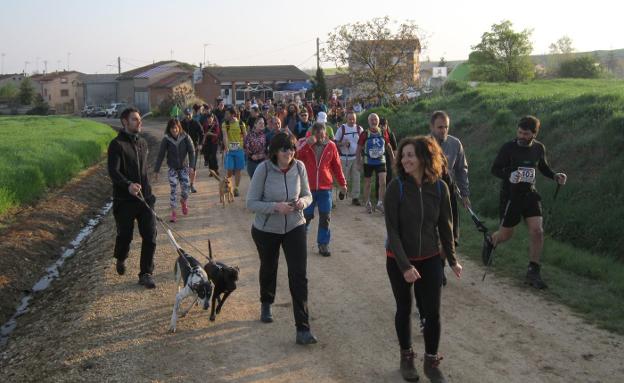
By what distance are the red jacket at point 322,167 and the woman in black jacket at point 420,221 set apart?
392 cm

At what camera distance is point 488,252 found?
8227 mm

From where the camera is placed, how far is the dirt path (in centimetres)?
547

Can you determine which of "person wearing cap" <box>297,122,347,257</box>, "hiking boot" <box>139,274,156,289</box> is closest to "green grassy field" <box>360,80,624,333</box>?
"person wearing cap" <box>297,122,347,257</box>

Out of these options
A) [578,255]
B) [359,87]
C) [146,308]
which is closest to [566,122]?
[578,255]

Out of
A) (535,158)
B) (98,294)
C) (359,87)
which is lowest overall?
(98,294)

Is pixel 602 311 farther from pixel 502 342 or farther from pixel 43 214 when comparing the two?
pixel 43 214

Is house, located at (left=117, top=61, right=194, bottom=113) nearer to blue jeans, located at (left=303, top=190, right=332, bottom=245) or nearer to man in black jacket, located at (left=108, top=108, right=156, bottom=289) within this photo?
blue jeans, located at (left=303, top=190, right=332, bottom=245)

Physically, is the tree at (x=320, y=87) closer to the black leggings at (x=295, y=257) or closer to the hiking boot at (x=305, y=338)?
the black leggings at (x=295, y=257)

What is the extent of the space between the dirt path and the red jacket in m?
1.09

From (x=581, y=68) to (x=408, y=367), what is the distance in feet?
198

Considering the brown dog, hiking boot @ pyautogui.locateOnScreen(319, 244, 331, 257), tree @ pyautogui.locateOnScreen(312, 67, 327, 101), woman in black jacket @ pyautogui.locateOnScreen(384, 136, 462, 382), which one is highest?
tree @ pyautogui.locateOnScreen(312, 67, 327, 101)

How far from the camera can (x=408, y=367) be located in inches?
205

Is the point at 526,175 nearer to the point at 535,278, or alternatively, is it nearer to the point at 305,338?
the point at 535,278

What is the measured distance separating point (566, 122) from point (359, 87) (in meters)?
13.1
